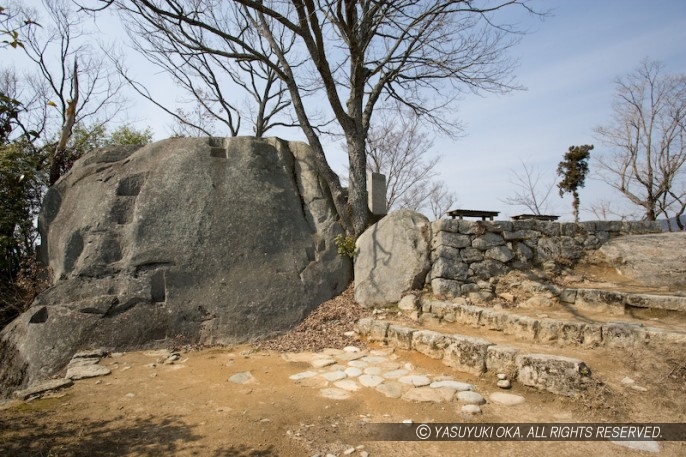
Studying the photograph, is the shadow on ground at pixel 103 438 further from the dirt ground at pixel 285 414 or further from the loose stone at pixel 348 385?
the loose stone at pixel 348 385

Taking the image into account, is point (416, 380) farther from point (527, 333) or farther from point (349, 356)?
point (527, 333)

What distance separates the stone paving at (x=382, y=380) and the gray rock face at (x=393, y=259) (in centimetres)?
132

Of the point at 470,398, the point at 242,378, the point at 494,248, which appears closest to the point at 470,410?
the point at 470,398

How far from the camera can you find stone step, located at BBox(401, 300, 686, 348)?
3.64 metres

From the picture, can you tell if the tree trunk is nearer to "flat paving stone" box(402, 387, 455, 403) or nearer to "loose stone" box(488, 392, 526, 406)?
"flat paving stone" box(402, 387, 455, 403)

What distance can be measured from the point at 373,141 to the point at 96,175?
13404 millimetres

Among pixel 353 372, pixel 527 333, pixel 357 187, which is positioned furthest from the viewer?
pixel 357 187

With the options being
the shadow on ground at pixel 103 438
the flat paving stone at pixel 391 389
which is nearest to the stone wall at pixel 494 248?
the flat paving stone at pixel 391 389

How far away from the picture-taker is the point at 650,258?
5.89 m

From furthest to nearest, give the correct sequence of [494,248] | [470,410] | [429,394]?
[494,248], [429,394], [470,410]

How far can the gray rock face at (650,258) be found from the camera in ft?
18.2

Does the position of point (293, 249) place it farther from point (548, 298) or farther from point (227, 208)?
point (548, 298)

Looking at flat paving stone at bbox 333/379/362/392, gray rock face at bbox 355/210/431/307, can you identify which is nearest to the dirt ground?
flat paving stone at bbox 333/379/362/392

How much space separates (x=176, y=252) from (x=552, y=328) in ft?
17.2
